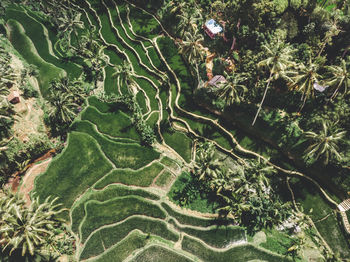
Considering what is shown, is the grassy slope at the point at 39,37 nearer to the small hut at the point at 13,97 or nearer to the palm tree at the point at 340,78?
the small hut at the point at 13,97

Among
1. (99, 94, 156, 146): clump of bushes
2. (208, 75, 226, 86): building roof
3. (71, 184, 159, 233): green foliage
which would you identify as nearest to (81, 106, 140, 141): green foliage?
(99, 94, 156, 146): clump of bushes

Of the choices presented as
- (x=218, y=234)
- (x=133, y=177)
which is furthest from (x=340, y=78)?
(x=133, y=177)

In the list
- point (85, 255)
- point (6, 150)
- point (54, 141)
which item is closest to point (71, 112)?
point (54, 141)

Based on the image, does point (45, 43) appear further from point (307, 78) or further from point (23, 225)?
point (307, 78)

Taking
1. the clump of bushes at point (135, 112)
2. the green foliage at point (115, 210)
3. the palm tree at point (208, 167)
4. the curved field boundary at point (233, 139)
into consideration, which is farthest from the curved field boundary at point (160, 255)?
the curved field boundary at point (233, 139)

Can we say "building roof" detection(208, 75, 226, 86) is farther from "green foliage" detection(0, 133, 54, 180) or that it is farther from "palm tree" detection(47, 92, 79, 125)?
Result: "green foliage" detection(0, 133, 54, 180)

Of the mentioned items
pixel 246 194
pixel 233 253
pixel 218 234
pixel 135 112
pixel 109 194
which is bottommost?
pixel 109 194
